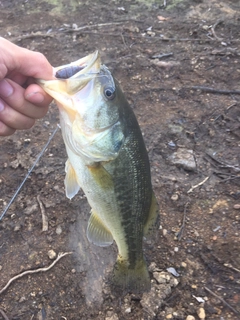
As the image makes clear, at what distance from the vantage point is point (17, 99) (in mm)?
2332

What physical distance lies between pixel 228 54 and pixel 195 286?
155 inches

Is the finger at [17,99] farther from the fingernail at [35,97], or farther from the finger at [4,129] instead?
the finger at [4,129]

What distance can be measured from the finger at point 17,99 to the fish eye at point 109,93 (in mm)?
445

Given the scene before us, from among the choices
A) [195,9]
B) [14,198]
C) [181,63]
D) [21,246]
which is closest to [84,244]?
[21,246]

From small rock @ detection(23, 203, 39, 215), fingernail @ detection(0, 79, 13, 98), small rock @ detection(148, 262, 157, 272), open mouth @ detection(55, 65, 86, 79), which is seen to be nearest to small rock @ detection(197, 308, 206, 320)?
small rock @ detection(148, 262, 157, 272)

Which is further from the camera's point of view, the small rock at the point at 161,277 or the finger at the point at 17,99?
the small rock at the point at 161,277

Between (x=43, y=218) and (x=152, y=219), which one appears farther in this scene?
(x=43, y=218)

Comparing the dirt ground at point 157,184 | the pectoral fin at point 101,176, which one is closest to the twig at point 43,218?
the dirt ground at point 157,184

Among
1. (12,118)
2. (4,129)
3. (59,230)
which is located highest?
(12,118)

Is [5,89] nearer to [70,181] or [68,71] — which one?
[68,71]

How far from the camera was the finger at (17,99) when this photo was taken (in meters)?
2.27

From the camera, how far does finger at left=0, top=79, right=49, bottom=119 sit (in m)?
2.27

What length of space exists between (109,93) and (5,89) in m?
0.69

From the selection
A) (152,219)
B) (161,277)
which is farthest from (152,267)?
(152,219)
